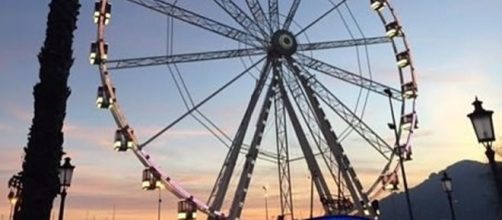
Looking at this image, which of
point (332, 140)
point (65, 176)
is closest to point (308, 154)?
point (332, 140)

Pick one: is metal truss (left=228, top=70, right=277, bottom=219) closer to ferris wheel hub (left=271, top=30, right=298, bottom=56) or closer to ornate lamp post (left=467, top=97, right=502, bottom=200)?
ferris wheel hub (left=271, top=30, right=298, bottom=56)

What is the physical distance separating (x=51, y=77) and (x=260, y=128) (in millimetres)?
16996

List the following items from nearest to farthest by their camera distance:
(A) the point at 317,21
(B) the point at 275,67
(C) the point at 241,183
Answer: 1. (C) the point at 241,183
2. (B) the point at 275,67
3. (A) the point at 317,21

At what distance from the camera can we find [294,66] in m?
29.0

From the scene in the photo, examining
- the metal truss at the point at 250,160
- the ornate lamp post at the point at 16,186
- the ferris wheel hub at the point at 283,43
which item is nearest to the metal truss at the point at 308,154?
the metal truss at the point at 250,160

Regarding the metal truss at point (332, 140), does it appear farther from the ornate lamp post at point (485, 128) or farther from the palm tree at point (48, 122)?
the ornate lamp post at point (485, 128)

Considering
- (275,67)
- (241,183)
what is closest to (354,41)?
(275,67)

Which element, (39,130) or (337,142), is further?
(337,142)

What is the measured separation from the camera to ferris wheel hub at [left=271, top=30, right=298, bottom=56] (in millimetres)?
28630

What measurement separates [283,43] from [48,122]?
19.4 m

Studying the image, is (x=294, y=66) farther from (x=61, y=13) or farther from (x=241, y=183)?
(x=61, y=13)

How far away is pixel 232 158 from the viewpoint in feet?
85.0

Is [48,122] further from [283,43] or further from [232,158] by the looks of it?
[283,43]

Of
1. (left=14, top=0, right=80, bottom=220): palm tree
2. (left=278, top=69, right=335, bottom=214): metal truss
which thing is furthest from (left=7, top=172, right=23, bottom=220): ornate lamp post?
(left=278, top=69, right=335, bottom=214): metal truss
